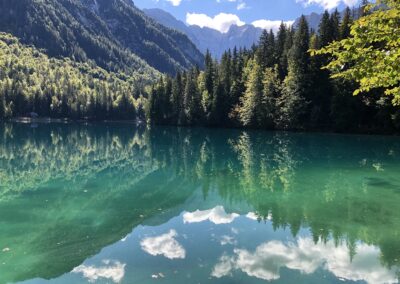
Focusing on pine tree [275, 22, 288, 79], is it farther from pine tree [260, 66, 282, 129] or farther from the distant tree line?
pine tree [260, 66, 282, 129]

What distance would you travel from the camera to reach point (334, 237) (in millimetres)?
15695

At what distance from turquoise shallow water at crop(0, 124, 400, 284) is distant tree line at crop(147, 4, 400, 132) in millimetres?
34111

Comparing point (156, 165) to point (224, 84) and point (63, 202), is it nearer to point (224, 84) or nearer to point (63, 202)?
point (63, 202)

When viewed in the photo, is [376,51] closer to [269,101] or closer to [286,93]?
[286,93]

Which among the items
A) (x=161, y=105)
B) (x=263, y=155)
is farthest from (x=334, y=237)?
(x=161, y=105)

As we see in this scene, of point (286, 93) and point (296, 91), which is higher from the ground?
point (296, 91)

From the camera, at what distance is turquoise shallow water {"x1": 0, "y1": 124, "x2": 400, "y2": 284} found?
41.2 ft

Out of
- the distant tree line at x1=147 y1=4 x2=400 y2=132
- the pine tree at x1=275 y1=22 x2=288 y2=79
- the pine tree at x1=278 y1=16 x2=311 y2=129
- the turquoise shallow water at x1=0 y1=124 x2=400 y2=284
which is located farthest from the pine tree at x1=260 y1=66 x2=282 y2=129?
the turquoise shallow water at x1=0 y1=124 x2=400 y2=284

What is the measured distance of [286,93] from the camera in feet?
268

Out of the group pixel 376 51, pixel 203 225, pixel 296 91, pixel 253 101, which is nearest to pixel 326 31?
pixel 296 91

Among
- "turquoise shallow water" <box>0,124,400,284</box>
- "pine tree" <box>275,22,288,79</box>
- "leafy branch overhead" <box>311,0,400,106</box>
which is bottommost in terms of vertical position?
"turquoise shallow water" <box>0,124,400,284</box>

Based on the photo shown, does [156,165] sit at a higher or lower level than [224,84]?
lower

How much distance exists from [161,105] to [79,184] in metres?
99.7

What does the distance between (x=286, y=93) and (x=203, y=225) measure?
67.1 m
